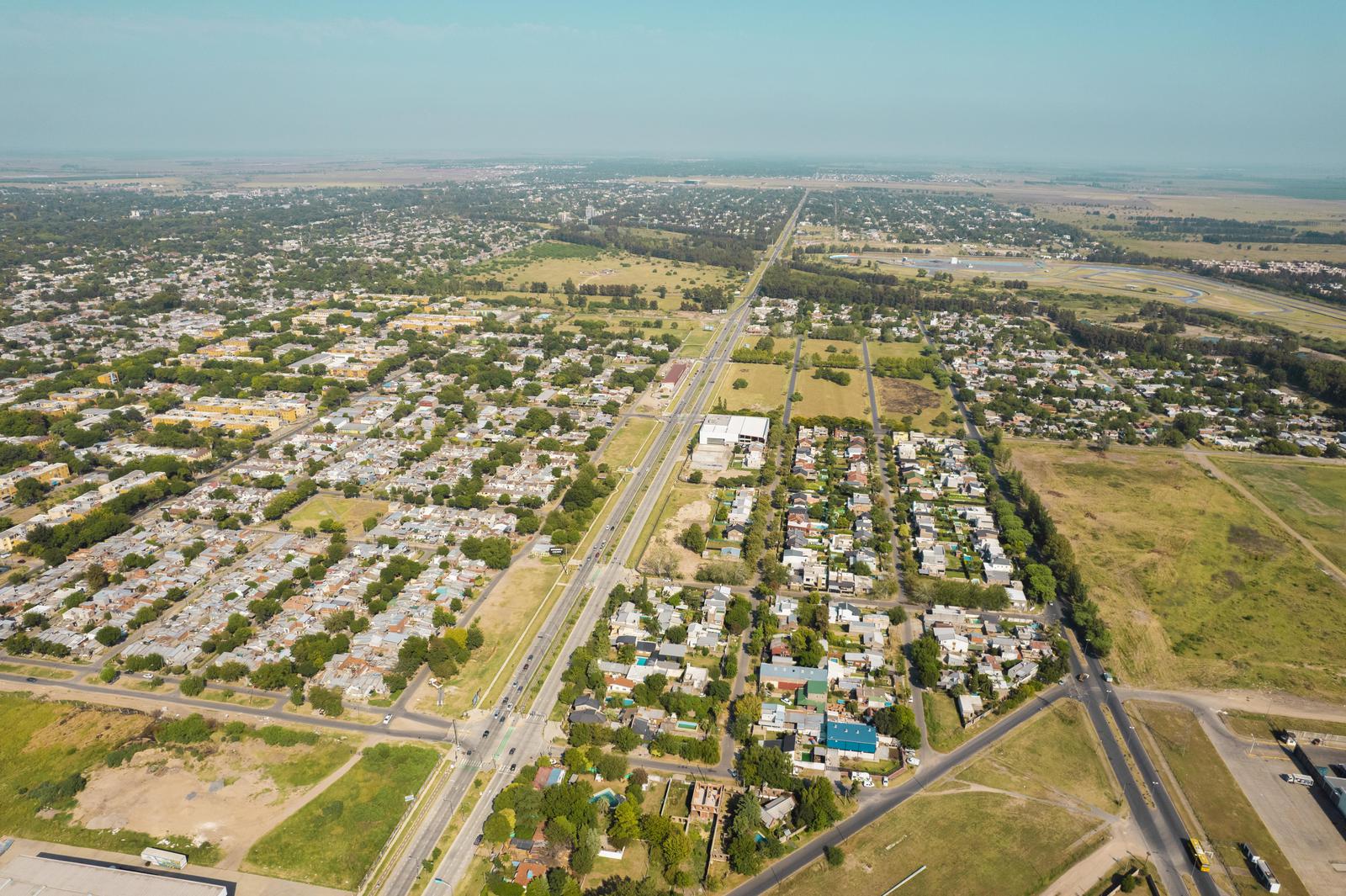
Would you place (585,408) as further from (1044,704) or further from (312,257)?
(312,257)

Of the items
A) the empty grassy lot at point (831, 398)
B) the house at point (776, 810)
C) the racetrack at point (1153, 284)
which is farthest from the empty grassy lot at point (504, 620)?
the racetrack at point (1153, 284)

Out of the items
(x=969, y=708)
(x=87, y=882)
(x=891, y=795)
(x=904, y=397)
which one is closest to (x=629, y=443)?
(x=904, y=397)

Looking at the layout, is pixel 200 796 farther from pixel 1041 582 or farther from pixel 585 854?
pixel 1041 582

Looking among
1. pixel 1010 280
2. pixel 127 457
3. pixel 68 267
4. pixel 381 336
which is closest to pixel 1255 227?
pixel 1010 280

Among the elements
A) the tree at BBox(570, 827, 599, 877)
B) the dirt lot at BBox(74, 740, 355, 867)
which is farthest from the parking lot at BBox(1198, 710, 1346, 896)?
the dirt lot at BBox(74, 740, 355, 867)

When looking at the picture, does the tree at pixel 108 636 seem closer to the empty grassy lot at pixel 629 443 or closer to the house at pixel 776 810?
the empty grassy lot at pixel 629 443

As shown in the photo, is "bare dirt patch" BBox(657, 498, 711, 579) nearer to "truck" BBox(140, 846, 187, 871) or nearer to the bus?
the bus
